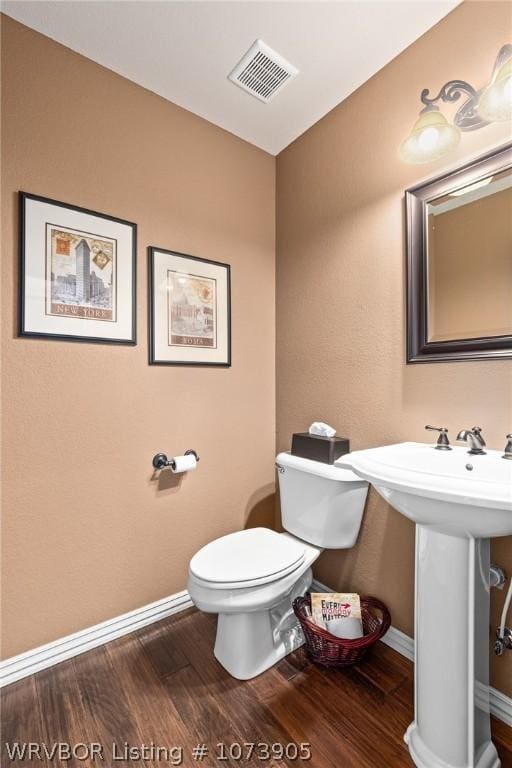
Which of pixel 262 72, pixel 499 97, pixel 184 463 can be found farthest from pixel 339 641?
pixel 262 72

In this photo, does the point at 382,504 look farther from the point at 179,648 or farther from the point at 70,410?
the point at 70,410

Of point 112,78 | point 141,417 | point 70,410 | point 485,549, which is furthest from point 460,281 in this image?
point 112,78

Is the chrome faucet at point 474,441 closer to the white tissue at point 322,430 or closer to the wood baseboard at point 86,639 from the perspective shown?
the white tissue at point 322,430

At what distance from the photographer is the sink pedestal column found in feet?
3.18

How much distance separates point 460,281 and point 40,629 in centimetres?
207

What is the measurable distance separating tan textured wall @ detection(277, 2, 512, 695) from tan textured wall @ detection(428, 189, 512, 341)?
0.13 m

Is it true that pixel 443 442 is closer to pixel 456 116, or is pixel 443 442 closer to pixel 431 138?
pixel 431 138

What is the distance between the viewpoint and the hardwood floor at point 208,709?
1093 mm

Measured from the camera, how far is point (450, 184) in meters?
1.32

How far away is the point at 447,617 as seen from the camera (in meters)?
0.99

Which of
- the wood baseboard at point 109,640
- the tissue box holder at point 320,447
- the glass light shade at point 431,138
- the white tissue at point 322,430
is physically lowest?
the wood baseboard at point 109,640

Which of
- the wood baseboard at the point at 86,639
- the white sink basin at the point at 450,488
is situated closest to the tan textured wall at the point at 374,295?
the white sink basin at the point at 450,488

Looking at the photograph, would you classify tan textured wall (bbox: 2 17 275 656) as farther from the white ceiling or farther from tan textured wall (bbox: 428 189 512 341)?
tan textured wall (bbox: 428 189 512 341)

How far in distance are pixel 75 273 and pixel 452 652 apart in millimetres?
1802
